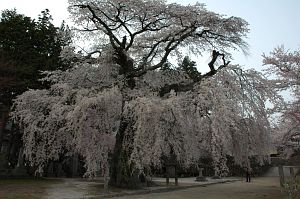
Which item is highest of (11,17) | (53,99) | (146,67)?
(11,17)

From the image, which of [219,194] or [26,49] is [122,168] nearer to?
[219,194]

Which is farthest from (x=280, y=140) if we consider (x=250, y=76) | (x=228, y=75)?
(x=228, y=75)

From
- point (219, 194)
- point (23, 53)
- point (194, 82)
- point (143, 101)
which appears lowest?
point (219, 194)

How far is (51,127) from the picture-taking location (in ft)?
53.5

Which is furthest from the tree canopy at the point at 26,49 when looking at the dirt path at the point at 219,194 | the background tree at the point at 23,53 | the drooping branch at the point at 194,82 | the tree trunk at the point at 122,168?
the dirt path at the point at 219,194

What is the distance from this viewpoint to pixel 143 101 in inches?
518

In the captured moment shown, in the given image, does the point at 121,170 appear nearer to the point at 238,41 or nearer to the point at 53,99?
the point at 53,99

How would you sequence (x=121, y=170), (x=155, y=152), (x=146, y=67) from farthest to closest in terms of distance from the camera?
(x=146, y=67), (x=121, y=170), (x=155, y=152)

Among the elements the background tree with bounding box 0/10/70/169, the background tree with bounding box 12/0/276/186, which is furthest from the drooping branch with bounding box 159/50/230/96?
the background tree with bounding box 0/10/70/169

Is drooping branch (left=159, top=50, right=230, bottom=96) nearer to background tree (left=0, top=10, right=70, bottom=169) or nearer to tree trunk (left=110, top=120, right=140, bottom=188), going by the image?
tree trunk (left=110, top=120, right=140, bottom=188)

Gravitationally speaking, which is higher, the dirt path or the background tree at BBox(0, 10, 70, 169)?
the background tree at BBox(0, 10, 70, 169)

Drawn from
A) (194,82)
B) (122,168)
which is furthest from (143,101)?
(122,168)

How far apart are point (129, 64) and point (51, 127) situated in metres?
5.32

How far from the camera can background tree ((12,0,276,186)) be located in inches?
505
